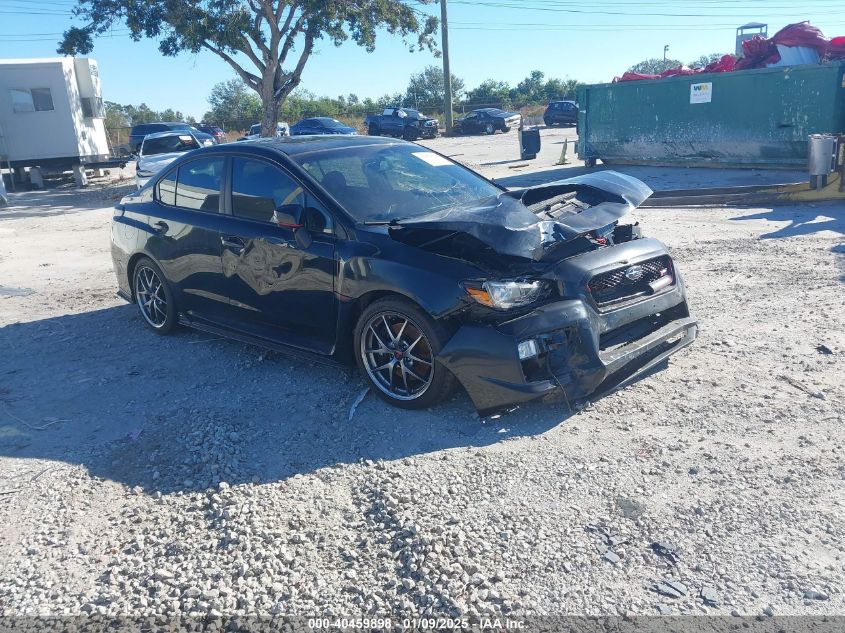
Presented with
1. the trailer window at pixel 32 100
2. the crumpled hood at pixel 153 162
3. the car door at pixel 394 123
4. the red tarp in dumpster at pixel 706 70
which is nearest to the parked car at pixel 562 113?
the car door at pixel 394 123

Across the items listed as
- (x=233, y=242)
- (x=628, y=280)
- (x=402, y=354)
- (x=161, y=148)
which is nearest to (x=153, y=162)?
(x=161, y=148)

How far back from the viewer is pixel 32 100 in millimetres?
23375

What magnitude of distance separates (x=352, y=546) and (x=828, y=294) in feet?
17.0

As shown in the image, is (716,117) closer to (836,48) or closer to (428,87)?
(836,48)

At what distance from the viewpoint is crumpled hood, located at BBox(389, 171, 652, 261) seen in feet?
13.6

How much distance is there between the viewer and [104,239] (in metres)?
12.6

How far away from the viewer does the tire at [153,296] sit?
20.4ft

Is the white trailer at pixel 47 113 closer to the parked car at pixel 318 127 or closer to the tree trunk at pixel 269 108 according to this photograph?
the tree trunk at pixel 269 108

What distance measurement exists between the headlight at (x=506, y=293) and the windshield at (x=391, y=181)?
1.04 meters

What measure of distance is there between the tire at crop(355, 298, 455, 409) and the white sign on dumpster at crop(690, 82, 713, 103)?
45.5ft

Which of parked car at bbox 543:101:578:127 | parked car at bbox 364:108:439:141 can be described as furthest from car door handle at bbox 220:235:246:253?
parked car at bbox 543:101:578:127

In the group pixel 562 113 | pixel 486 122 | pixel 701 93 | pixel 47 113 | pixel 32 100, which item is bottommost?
pixel 486 122

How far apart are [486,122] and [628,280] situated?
129ft

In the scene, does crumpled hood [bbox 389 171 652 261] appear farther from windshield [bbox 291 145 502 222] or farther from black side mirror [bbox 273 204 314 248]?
black side mirror [bbox 273 204 314 248]
